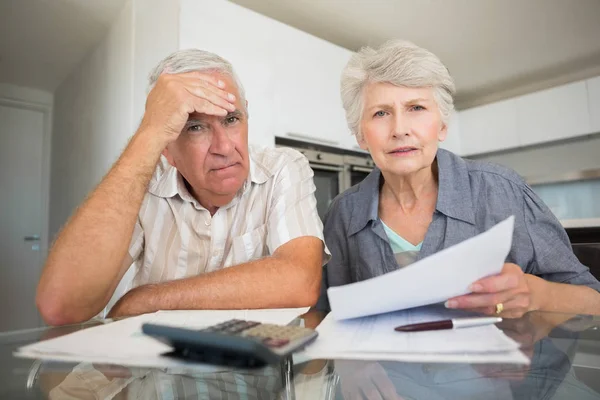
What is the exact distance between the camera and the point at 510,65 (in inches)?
140

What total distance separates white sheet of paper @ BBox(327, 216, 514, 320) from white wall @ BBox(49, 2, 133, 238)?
219 cm

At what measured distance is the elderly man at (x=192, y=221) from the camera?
76 centimetres

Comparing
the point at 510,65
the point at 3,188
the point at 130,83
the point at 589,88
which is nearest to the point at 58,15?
the point at 130,83

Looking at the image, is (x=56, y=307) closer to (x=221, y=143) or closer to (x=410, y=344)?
(x=221, y=143)

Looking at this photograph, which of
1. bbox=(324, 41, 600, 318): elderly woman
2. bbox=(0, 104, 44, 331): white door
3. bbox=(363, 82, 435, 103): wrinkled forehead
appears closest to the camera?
bbox=(324, 41, 600, 318): elderly woman

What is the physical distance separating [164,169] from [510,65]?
3449 mm

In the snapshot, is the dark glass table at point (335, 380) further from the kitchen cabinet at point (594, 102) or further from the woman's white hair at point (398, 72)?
the kitchen cabinet at point (594, 102)

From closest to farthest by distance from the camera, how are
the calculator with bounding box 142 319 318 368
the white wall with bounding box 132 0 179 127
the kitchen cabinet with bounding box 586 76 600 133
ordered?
the calculator with bounding box 142 319 318 368 < the white wall with bounding box 132 0 179 127 < the kitchen cabinet with bounding box 586 76 600 133

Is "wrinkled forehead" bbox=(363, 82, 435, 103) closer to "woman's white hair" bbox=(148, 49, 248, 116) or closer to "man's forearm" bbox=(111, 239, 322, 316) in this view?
"woman's white hair" bbox=(148, 49, 248, 116)

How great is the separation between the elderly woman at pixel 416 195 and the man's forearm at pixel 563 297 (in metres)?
0.02

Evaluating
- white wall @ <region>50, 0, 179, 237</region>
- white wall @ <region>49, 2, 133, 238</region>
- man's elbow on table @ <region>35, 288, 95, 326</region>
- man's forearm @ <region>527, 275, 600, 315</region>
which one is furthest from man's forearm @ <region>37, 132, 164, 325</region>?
white wall @ <region>49, 2, 133, 238</region>

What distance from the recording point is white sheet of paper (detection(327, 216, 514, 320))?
435mm

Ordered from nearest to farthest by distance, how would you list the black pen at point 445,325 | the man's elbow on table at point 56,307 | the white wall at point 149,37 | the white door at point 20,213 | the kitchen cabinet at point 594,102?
the black pen at point 445,325 → the man's elbow on table at point 56,307 → the white wall at point 149,37 → the kitchen cabinet at point 594,102 → the white door at point 20,213

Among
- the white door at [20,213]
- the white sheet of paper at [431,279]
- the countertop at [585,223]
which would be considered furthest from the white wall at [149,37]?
the countertop at [585,223]
